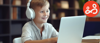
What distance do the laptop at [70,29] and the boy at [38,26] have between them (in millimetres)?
164

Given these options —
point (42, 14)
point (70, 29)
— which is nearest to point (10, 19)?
point (42, 14)

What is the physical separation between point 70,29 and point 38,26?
1.34 feet

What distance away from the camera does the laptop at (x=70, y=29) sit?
2.22 ft

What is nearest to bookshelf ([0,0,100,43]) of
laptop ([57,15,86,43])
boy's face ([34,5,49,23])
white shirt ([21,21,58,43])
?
white shirt ([21,21,58,43])

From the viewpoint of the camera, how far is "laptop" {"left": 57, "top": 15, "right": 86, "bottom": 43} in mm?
676

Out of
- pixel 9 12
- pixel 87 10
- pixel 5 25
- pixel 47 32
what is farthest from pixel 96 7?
pixel 5 25

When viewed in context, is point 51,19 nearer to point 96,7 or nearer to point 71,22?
point 96,7

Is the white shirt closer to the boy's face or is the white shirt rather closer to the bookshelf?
the boy's face

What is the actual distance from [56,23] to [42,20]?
11.8 feet

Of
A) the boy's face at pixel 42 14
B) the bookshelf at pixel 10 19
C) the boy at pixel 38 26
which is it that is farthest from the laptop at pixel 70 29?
the bookshelf at pixel 10 19

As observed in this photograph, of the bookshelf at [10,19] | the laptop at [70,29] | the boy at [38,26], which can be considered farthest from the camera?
the bookshelf at [10,19]

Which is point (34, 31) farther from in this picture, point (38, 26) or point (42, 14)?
point (42, 14)

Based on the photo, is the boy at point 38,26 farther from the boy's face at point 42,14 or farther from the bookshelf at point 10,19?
the bookshelf at point 10,19

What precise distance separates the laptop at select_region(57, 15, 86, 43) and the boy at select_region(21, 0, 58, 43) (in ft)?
0.54
